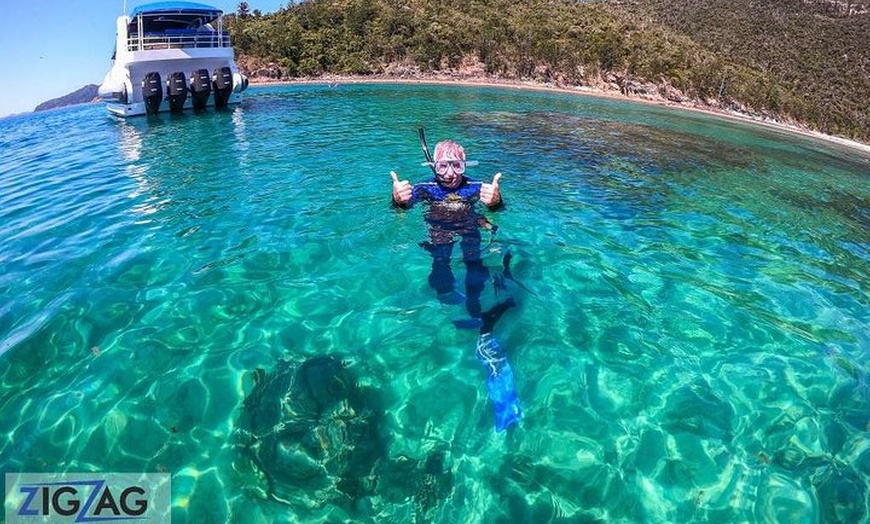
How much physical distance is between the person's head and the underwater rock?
10.7 ft

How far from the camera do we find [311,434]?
4.15 metres

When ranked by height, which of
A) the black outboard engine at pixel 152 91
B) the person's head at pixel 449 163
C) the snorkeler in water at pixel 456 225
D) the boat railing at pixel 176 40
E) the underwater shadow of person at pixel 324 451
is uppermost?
the boat railing at pixel 176 40

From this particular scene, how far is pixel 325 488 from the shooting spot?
3783 millimetres

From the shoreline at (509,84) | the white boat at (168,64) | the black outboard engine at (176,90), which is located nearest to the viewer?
the white boat at (168,64)

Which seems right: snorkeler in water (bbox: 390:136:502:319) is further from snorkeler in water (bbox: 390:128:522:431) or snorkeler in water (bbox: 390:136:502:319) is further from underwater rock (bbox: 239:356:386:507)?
underwater rock (bbox: 239:356:386:507)

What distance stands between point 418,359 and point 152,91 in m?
25.1

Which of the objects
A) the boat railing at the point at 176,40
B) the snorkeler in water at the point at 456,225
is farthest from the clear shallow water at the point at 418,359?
the boat railing at the point at 176,40

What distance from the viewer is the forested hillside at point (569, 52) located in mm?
60000

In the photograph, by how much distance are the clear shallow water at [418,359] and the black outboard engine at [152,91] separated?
48.4 feet

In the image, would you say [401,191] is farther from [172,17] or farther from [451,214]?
[172,17]

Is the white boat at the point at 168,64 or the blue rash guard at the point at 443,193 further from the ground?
the white boat at the point at 168,64

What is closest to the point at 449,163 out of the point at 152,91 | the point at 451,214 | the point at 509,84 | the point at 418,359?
the point at 451,214

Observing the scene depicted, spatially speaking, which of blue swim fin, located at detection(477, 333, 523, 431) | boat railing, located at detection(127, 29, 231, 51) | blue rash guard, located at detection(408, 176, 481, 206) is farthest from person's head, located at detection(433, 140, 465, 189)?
boat railing, located at detection(127, 29, 231, 51)

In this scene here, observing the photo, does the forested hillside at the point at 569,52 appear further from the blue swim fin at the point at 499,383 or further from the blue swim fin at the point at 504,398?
the blue swim fin at the point at 504,398
